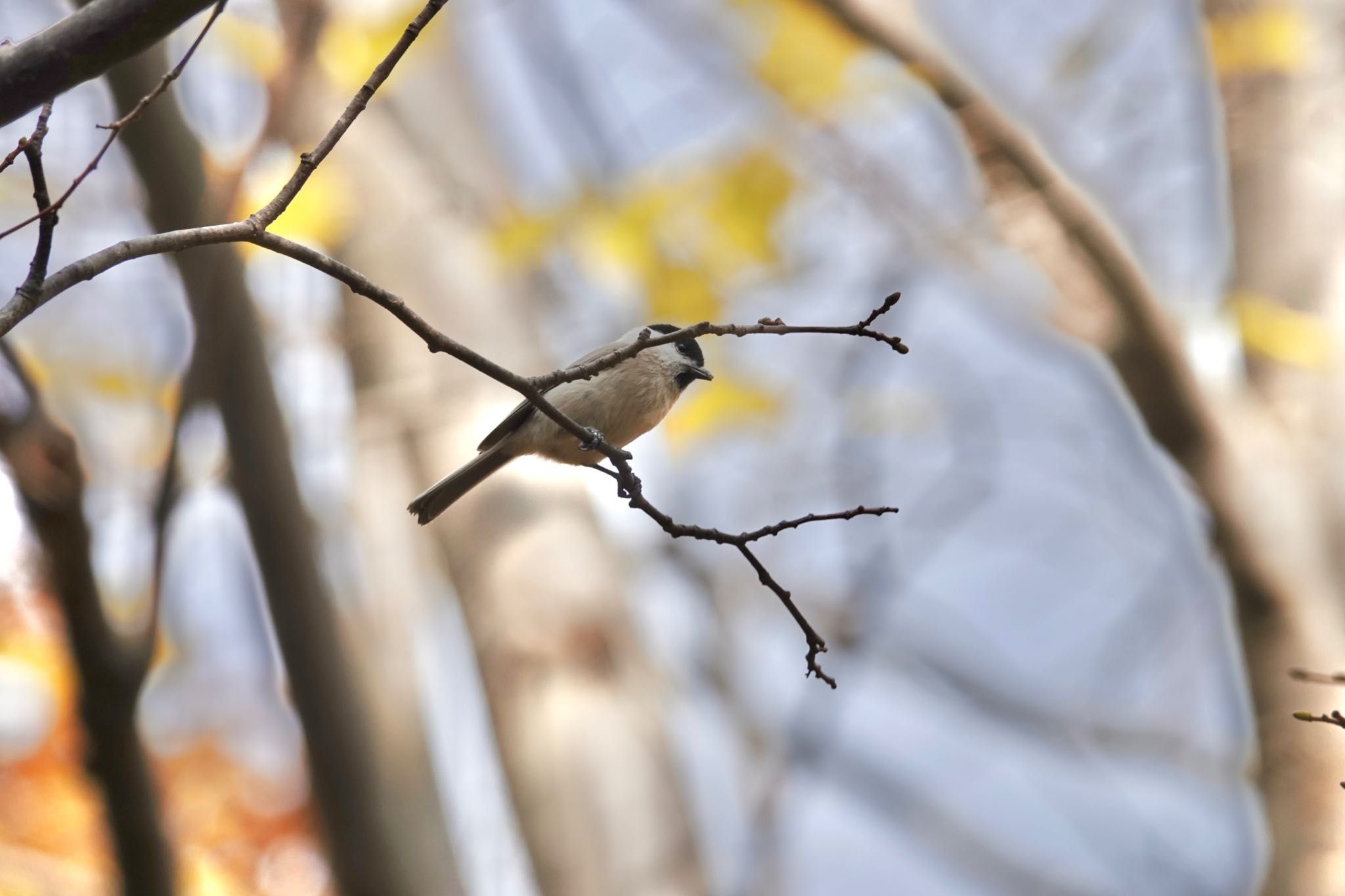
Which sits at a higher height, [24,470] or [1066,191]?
[1066,191]

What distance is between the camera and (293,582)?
3.29 meters

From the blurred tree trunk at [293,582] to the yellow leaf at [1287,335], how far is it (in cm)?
403

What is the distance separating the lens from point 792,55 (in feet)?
17.9

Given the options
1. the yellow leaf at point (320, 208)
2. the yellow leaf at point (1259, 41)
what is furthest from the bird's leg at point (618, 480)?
the yellow leaf at point (1259, 41)

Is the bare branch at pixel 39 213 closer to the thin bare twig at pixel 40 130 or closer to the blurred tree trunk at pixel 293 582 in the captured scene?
the thin bare twig at pixel 40 130

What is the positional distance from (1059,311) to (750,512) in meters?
2.49

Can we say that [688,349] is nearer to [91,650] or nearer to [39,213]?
[91,650]

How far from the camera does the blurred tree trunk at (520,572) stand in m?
3.81

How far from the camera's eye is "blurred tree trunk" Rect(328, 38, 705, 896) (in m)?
3.81

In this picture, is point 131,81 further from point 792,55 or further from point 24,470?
point 792,55

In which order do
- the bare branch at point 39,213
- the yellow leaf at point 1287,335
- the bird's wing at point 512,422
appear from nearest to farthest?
the bare branch at point 39,213 → the bird's wing at point 512,422 → the yellow leaf at point 1287,335

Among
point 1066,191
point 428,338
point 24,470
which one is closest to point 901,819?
point 1066,191

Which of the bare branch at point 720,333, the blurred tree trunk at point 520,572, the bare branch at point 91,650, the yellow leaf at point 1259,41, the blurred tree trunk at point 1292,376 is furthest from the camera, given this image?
the yellow leaf at point 1259,41

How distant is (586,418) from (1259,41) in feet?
13.5
